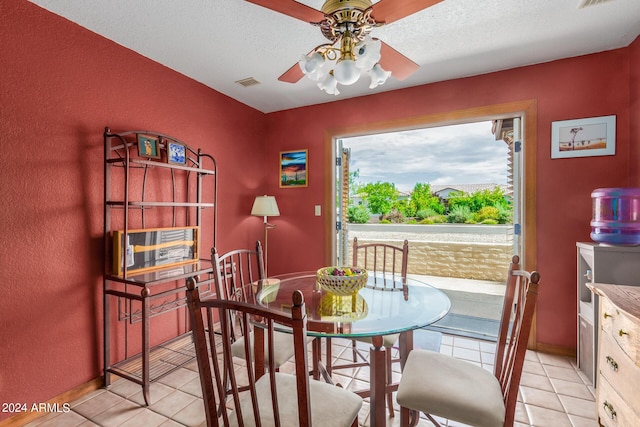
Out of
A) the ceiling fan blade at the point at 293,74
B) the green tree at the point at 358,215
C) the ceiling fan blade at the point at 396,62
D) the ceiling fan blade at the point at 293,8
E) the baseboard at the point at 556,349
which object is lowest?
the baseboard at the point at 556,349

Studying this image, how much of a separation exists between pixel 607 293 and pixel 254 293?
181 centimetres

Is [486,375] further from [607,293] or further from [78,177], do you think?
[78,177]

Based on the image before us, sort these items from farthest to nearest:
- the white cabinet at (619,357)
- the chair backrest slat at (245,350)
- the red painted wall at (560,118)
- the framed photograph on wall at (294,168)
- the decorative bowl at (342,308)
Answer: the framed photograph on wall at (294,168) → the red painted wall at (560,118) → the decorative bowl at (342,308) → the white cabinet at (619,357) → the chair backrest slat at (245,350)

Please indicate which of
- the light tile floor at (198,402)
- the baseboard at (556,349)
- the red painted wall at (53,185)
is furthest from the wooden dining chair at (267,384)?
the baseboard at (556,349)

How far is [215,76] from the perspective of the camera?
2781mm

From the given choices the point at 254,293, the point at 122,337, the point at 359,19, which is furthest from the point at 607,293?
the point at 122,337

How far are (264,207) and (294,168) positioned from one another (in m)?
0.65

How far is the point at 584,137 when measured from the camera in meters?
2.40

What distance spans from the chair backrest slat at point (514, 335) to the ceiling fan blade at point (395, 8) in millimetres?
1133

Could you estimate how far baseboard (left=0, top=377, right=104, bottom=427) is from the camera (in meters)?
1.71

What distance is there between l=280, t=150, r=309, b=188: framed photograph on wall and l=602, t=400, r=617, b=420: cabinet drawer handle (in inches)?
113

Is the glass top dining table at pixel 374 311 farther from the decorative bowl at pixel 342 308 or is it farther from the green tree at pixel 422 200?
the green tree at pixel 422 200

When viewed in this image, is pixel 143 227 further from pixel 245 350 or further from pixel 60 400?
pixel 245 350

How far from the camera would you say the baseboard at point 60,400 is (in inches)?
67.2
